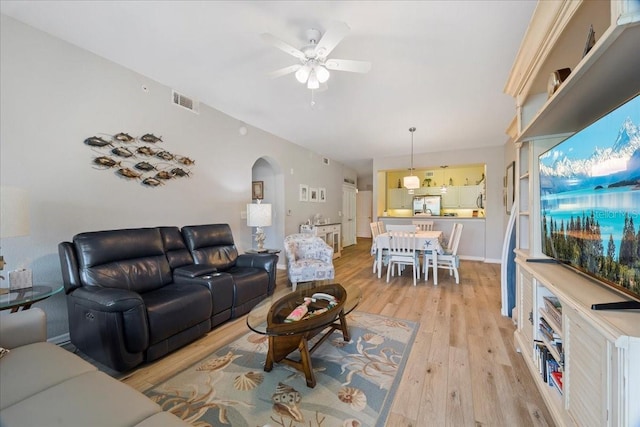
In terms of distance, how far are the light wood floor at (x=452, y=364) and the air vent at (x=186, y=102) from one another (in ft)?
9.11

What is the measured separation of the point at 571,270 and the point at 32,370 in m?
3.01

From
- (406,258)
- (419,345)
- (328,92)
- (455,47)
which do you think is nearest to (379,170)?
(406,258)

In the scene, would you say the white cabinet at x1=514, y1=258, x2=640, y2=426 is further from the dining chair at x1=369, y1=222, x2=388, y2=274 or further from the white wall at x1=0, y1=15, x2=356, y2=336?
the white wall at x1=0, y1=15, x2=356, y2=336

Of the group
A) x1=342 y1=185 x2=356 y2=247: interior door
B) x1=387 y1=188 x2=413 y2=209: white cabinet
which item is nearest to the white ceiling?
x1=387 y1=188 x2=413 y2=209: white cabinet

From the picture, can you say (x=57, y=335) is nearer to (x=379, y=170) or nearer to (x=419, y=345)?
(x=419, y=345)

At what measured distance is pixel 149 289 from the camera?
242 cm

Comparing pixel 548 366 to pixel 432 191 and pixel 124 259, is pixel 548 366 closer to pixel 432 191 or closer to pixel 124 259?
pixel 124 259

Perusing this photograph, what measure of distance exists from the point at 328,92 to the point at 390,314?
9.19ft

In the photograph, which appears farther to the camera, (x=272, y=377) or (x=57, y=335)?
(x=57, y=335)

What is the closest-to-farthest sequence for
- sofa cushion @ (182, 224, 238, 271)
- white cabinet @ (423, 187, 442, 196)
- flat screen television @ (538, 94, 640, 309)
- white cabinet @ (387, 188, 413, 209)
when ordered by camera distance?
flat screen television @ (538, 94, 640, 309) < sofa cushion @ (182, 224, 238, 271) < white cabinet @ (423, 187, 442, 196) < white cabinet @ (387, 188, 413, 209)

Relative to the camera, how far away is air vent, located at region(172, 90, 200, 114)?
3222 mm

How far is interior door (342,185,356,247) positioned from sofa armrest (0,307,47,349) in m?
6.93

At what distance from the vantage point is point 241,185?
4.25 meters

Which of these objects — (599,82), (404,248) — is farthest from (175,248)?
(599,82)
